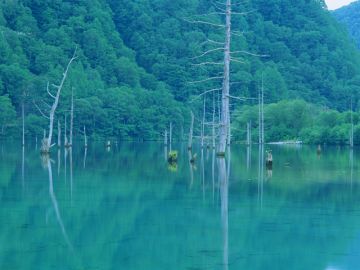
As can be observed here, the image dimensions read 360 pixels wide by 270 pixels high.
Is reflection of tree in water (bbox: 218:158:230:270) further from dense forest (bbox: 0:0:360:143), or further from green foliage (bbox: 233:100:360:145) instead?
green foliage (bbox: 233:100:360:145)

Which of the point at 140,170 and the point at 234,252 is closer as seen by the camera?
the point at 234,252

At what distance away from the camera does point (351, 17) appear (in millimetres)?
177375

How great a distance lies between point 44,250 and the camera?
9172mm

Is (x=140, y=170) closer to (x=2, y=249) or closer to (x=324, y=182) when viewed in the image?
(x=324, y=182)

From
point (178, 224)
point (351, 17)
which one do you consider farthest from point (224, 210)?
point (351, 17)

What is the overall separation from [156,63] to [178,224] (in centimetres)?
9587

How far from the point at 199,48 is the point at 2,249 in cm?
9513

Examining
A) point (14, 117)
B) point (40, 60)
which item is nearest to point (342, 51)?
point (40, 60)

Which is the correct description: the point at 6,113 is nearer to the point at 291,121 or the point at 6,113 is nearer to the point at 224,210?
the point at 291,121

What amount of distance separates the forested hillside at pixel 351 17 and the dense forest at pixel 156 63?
1751 inches

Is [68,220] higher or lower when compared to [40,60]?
lower

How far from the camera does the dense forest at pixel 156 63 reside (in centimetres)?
7994

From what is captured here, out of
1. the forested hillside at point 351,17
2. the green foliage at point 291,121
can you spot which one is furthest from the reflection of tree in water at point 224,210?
the forested hillside at point 351,17

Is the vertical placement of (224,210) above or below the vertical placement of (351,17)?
below
